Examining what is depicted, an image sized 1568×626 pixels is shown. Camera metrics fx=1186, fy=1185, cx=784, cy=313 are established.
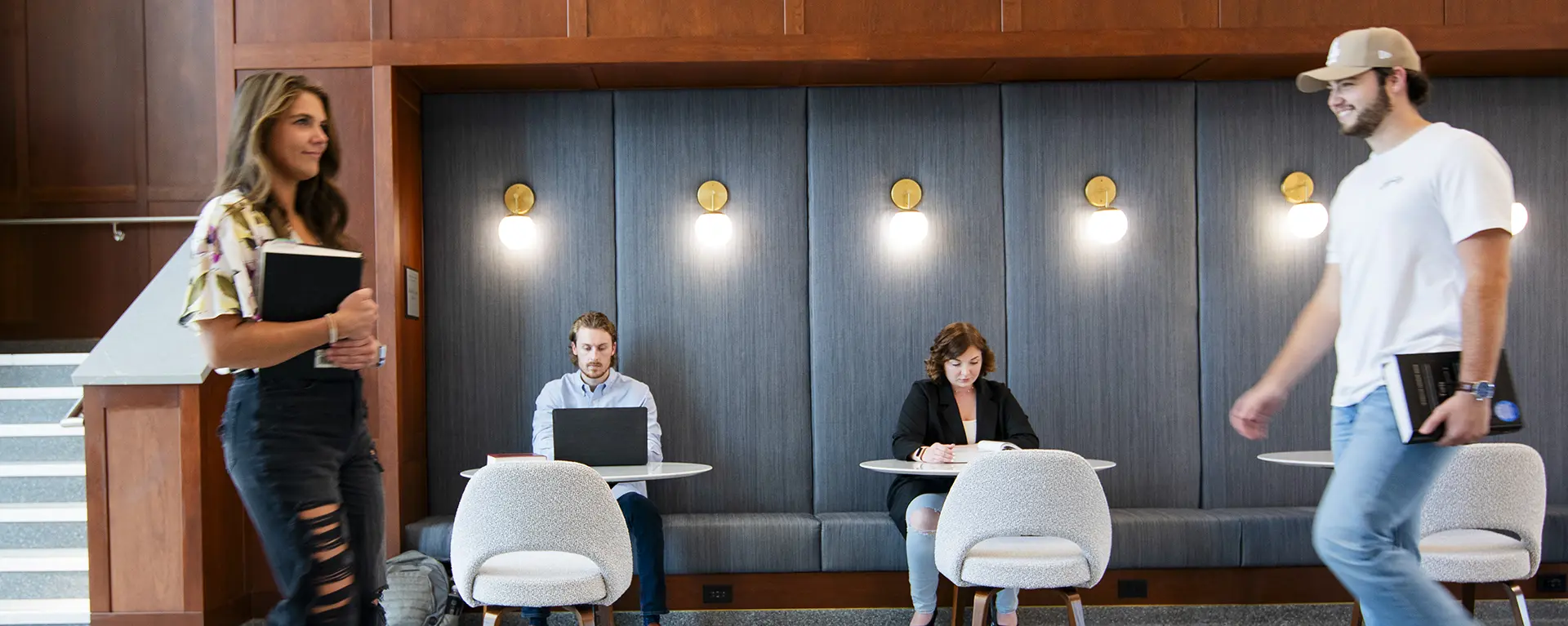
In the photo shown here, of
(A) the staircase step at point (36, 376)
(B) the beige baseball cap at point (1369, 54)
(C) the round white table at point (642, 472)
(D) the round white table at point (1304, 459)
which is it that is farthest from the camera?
(A) the staircase step at point (36, 376)

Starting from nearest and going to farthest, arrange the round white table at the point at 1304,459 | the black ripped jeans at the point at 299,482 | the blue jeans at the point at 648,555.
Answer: the black ripped jeans at the point at 299,482 < the round white table at the point at 1304,459 < the blue jeans at the point at 648,555

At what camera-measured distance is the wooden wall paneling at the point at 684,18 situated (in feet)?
15.9

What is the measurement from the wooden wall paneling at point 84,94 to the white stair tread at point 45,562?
3021 millimetres

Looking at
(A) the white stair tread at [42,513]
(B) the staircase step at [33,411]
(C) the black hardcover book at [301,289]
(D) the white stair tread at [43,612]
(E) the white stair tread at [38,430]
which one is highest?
(C) the black hardcover book at [301,289]

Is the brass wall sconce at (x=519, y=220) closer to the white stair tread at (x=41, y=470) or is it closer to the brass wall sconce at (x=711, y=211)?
the brass wall sconce at (x=711, y=211)

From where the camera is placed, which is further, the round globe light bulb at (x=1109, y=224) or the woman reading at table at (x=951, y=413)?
the round globe light bulb at (x=1109, y=224)

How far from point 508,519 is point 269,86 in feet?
5.00

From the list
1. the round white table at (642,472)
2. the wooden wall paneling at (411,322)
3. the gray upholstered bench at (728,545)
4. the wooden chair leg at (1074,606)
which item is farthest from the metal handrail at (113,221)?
the wooden chair leg at (1074,606)

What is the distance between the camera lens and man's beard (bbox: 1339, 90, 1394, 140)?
2.33m

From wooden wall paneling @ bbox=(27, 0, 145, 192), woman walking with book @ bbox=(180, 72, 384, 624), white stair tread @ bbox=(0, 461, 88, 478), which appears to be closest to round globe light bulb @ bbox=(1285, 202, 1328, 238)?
woman walking with book @ bbox=(180, 72, 384, 624)

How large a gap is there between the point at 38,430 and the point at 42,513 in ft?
1.90

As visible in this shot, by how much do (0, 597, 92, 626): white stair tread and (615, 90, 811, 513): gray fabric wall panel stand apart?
2.21 metres

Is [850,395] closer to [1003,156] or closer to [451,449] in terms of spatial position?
[1003,156]

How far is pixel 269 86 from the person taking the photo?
2088 millimetres
